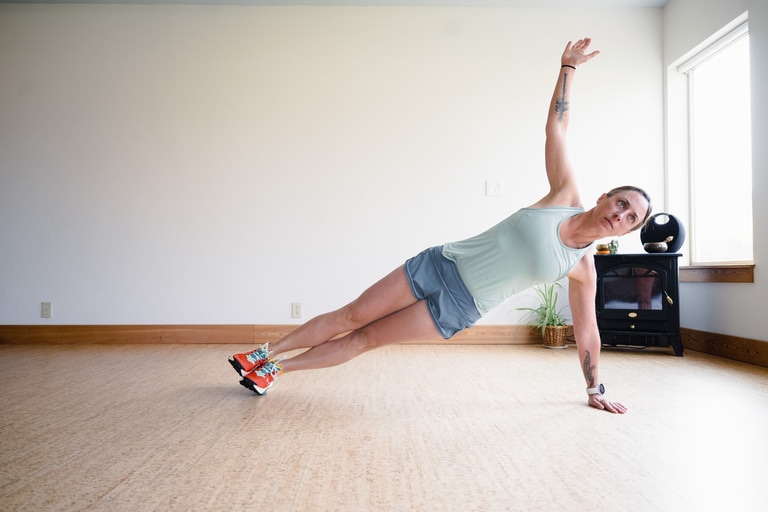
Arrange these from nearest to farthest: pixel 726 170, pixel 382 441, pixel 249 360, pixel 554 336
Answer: pixel 382 441, pixel 249 360, pixel 726 170, pixel 554 336

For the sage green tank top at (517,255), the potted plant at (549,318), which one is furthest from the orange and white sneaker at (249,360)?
the potted plant at (549,318)

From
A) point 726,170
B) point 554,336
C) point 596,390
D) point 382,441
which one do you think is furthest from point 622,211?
point 726,170

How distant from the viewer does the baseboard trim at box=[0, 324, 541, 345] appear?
14.5 ft

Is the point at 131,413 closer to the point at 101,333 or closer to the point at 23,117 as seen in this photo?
the point at 101,333

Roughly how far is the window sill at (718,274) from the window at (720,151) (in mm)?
128

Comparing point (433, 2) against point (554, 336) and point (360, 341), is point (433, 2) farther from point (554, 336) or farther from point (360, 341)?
point (360, 341)

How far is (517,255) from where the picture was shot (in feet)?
6.52

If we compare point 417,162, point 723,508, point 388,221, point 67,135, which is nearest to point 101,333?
point 67,135

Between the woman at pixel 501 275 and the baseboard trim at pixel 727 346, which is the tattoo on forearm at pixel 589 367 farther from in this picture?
the baseboard trim at pixel 727 346

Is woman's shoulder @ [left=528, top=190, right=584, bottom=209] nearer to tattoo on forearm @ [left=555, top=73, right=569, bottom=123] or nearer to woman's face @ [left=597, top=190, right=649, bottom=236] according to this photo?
woman's face @ [left=597, top=190, right=649, bottom=236]

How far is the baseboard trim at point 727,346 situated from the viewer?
3.33 meters

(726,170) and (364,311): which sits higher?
(726,170)

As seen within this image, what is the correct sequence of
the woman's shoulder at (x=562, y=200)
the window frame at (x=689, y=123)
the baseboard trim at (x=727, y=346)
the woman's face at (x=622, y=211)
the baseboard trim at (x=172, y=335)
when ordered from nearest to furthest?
the woman's face at (x=622, y=211)
the woman's shoulder at (x=562, y=200)
the baseboard trim at (x=727, y=346)
the window frame at (x=689, y=123)
the baseboard trim at (x=172, y=335)

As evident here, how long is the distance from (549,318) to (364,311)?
2503 mm
